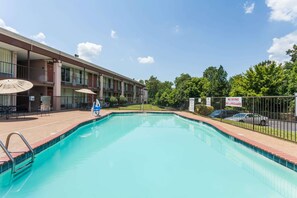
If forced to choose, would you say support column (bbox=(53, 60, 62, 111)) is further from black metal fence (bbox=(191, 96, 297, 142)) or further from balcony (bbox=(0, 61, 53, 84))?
black metal fence (bbox=(191, 96, 297, 142))

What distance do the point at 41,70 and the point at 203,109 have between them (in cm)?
1586

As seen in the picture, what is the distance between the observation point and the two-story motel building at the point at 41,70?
1462 centimetres

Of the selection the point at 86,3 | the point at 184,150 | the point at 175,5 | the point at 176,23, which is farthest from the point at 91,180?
the point at 176,23

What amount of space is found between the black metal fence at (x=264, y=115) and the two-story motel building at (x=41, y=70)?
13.6 m

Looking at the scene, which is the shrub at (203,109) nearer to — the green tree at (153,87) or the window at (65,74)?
the window at (65,74)

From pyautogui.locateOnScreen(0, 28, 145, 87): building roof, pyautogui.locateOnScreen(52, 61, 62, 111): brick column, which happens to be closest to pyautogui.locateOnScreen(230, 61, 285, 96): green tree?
pyautogui.locateOnScreen(0, 28, 145, 87): building roof

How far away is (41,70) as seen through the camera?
19.5m

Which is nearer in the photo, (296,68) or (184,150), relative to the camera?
(184,150)

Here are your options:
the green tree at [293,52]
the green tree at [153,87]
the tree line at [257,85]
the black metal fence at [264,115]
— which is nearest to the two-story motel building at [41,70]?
the tree line at [257,85]

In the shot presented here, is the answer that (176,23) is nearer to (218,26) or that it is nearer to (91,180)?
(218,26)

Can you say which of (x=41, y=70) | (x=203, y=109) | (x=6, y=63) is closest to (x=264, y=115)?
(x=203, y=109)

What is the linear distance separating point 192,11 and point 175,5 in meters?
1.60

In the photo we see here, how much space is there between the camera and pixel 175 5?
1598 centimetres

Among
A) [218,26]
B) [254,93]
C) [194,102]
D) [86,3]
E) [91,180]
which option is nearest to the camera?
[91,180]
